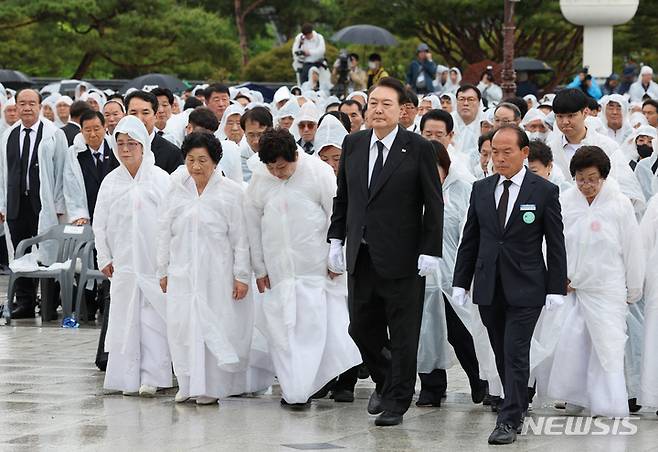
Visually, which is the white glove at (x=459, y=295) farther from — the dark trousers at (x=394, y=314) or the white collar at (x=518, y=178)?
the white collar at (x=518, y=178)

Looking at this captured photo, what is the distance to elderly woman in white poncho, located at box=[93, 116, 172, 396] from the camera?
10070 millimetres

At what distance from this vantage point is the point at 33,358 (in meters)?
11.6

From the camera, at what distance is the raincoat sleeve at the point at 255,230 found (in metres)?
9.71

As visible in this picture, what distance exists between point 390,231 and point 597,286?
1.46m

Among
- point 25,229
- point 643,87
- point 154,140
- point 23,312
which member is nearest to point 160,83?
point 643,87

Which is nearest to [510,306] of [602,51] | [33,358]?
[33,358]

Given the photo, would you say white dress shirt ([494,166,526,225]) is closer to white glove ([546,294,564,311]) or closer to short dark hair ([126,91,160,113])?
white glove ([546,294,564,311])

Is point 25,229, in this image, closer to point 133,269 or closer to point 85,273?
point 85,273

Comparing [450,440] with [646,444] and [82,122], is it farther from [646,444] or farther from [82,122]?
[82,122]

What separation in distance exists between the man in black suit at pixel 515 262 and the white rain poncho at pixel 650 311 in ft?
4.08

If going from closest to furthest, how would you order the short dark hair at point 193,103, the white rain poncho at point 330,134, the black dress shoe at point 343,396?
the black dress shoe at point 343,396 < the white rain poncho at point 330,134 < the short dark hair at point 193,103

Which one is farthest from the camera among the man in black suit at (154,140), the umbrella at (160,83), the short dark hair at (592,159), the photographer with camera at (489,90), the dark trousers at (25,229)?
the umbrella at (160,83)

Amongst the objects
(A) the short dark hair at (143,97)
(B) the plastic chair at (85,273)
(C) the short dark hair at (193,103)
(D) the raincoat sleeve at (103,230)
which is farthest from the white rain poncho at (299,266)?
(C) the short dark hair at (193,103)

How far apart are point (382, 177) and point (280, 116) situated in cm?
573
